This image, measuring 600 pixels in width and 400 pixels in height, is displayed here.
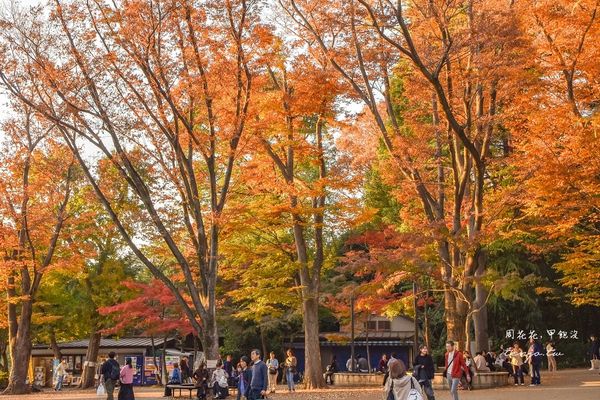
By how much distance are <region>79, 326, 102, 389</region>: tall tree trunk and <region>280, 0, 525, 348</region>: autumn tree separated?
62.1 ft

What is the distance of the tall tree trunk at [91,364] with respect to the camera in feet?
112

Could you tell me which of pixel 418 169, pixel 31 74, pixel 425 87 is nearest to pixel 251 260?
pixel 418 169

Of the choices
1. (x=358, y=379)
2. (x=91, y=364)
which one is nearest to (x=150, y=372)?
(x=91, y=364)

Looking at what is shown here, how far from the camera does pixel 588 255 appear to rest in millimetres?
22016

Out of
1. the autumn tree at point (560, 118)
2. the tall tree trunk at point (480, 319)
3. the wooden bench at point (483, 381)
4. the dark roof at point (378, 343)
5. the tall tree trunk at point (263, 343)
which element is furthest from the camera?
the dark roof at point (378, 343)

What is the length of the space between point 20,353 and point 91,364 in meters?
7.49

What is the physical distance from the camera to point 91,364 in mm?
34312

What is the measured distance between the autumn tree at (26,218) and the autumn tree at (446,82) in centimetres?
1177

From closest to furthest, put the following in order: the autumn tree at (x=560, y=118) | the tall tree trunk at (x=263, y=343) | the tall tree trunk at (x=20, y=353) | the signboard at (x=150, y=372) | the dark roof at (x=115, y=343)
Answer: the autumn tree at (x=560, y=118) → the tall tree trunk at (x=20, y=353) → the signboard at (x=150, y=372) → the tall tree trunk at (x=263, y=343) → the dark roof at (x=115, y=343)

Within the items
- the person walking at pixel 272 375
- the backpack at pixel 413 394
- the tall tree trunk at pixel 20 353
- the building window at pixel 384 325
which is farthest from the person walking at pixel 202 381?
the building window at pixel 384 325

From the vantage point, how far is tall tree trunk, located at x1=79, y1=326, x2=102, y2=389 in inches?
1340

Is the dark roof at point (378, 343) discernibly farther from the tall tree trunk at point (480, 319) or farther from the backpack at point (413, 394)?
the backpack at point (413, 394)

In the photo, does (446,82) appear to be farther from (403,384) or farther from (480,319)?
(403,384)

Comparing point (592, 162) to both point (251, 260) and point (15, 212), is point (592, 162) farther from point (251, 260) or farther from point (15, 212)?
point (15, 212)
